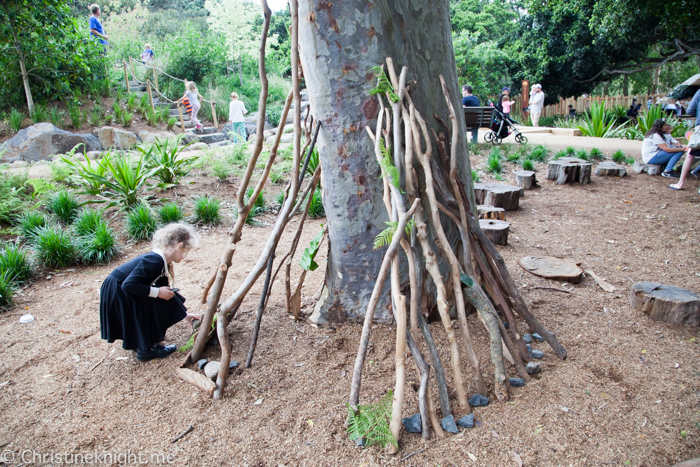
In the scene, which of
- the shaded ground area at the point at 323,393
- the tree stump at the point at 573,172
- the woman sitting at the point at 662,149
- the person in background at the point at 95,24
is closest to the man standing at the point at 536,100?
the woman sitting at the point at 662,149

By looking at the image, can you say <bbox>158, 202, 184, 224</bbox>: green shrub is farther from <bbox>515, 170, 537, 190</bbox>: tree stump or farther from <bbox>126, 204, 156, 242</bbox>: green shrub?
<bbox>515, 170, 537, 190</bbox>: tree stump

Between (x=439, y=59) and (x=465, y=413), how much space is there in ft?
6.72

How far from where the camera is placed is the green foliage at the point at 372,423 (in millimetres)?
1866

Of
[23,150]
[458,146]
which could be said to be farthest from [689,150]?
[23,150]

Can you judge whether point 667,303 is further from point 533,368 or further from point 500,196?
point 500,196

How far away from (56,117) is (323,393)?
1189 centimetres

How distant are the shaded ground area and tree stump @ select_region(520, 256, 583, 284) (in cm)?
8

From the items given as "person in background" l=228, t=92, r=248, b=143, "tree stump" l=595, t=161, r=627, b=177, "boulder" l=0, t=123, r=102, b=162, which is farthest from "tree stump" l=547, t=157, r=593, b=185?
"boulder" l=0, t=123, r=102, b=162

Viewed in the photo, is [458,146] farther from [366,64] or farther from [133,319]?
[133,319]

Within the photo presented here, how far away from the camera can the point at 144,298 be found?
102 inches

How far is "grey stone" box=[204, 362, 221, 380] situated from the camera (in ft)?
7.76

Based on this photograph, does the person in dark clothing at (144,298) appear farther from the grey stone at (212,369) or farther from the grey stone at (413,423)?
the grey stone at (413,423)

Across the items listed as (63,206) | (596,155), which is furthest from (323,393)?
(596,155)

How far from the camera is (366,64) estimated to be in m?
2.34
